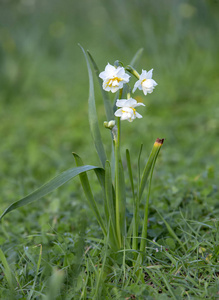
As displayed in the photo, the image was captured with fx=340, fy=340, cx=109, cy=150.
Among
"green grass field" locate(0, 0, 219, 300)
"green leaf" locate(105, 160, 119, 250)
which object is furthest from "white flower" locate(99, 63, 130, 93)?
"green grass field" locate(0, 0, 219, 300)

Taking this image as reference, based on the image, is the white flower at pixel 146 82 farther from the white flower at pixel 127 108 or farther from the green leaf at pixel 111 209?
the green leaf at pixel 111 209

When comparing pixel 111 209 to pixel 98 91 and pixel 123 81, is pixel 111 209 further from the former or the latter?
pixel 98 91

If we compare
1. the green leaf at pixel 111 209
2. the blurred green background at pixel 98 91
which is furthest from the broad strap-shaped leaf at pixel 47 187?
Answer: the blurred green background at pixel 98 91

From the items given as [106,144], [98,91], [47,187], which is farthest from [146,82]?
[98,91]

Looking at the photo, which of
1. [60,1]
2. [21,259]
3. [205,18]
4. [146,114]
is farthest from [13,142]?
[60,1]

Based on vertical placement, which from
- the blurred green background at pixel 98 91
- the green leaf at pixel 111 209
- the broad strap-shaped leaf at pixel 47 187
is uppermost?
the blurred green background at pixel 98 91

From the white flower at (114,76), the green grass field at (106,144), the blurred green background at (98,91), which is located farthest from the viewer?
the blurred green background at (98,91)

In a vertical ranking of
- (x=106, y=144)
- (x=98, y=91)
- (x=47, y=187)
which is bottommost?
(x=47, y=187)
